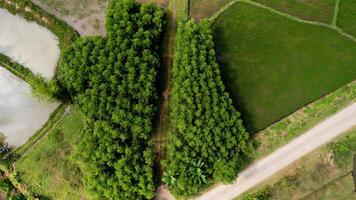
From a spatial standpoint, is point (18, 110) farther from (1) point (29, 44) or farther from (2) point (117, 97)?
(2) point (117, 97)

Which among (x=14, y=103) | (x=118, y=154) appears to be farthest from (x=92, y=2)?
(x=118, y=154)

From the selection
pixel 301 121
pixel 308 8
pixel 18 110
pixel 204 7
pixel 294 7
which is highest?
pixel 18 110

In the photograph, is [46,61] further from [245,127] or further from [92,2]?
[245,127]

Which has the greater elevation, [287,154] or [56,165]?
[56,165]

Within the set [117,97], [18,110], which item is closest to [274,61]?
[117,97]

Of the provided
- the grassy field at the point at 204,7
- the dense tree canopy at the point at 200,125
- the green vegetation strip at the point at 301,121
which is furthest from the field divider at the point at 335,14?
the dense tree canopy at the point at 200,125

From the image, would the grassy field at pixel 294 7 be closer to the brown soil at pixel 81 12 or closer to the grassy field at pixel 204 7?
the grassy field at pixel 204 7
